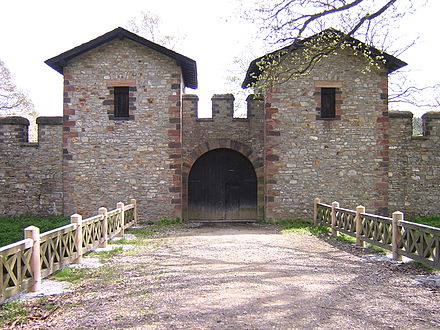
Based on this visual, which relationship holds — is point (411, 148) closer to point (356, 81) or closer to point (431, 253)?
point (356, 81)

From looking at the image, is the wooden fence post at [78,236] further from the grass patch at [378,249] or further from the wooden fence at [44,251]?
the grass patch at [378,249]

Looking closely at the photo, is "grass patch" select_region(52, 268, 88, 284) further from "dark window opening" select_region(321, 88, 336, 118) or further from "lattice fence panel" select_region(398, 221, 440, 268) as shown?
"dark window opening" select_region(321, 88, 336, 118)

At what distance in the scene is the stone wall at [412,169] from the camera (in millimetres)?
14859

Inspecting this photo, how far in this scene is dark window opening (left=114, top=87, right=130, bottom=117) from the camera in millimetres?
14227

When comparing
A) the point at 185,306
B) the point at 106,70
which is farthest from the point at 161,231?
the point at 185,306

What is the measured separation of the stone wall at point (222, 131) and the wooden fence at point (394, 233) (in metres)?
4.32

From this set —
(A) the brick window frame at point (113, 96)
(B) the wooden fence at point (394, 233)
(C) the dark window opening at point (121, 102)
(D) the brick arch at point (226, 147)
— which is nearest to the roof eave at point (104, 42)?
(A) the brick window frame at point (113, 96)

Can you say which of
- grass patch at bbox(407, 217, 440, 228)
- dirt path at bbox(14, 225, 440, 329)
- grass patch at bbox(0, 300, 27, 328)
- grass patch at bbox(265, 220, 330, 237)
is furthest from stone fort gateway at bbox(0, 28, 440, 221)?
grass patch at bbox(0, 300, 27, 328)

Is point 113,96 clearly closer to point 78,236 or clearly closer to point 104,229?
point 104,229

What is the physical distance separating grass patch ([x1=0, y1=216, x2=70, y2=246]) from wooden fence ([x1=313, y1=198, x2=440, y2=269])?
26.7 ft

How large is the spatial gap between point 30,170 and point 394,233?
12.0 m

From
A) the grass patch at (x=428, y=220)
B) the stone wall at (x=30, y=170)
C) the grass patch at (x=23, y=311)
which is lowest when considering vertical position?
the grass patch at (x=428, y=220)

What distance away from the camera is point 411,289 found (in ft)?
20.5

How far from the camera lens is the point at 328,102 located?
14.5 metres
